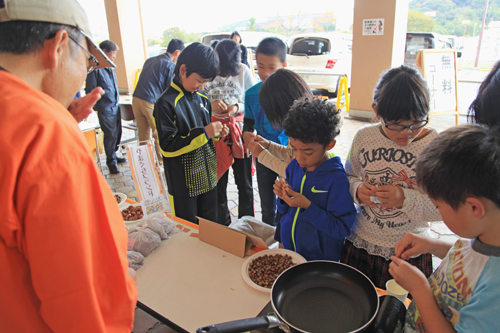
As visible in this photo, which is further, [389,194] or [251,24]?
[251,24]

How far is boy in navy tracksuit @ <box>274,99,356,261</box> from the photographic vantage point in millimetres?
1266

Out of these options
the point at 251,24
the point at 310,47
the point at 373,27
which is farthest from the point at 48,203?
the point at 251,24

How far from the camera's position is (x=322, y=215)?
49.1 inches

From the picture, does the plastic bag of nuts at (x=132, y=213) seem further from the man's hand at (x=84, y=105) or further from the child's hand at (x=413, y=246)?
the child's hand at (x=413, y=246)

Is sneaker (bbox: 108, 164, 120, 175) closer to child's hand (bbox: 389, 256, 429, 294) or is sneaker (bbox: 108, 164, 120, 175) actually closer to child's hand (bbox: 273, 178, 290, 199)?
child's hand (bbox: 273, 178, 290, 199)

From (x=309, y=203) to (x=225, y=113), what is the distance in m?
1.38

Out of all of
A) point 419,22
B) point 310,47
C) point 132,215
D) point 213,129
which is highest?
point 419,22

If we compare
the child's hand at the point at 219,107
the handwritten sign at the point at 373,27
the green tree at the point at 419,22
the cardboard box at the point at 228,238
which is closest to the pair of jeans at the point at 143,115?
→ the child's hand at the point at 219,107

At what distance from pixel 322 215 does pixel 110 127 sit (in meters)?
3.93

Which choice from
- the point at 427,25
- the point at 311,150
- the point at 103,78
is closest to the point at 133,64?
the point at 103,78

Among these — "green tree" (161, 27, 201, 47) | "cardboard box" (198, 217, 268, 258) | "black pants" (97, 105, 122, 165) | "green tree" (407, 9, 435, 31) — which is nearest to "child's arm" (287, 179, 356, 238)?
"cardboard box" (198, 217, 268, 258)

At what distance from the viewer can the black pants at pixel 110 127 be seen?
4312 mm

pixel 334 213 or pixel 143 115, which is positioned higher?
pixel 334 213

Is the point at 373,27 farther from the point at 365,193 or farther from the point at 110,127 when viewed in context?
the point at 365,193
